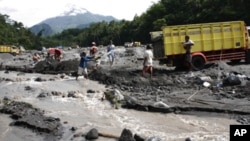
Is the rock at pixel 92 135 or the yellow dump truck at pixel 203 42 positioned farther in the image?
the yellow dump truck at pixel 203 42

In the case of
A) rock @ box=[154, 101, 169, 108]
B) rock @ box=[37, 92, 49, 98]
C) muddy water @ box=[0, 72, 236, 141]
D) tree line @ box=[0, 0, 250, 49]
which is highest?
tree line @ box=[0, 0, 250, 49]

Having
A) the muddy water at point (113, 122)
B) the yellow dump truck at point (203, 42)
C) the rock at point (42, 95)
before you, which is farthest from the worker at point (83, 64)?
the muddy water at point (113, 122)

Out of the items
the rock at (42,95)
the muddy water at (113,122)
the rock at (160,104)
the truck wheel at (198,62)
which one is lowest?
the muddy water at (113,122)

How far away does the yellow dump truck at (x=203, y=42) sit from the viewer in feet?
70.5

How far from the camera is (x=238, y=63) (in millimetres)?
24047

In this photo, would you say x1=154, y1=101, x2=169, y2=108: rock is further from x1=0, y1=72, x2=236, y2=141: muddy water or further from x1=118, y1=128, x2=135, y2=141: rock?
x1=118, y1=128, x2=135, y2=141: rock

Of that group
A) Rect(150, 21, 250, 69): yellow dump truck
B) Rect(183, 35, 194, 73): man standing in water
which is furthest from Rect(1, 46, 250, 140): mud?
Rect(150, 21, 250, 69): yellow dump truck

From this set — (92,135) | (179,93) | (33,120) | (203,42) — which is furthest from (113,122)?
(203,42)

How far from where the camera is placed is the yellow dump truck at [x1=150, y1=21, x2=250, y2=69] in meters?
21.5

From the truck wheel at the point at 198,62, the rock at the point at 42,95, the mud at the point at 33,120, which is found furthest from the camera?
the truck wheel at the point at 198,62

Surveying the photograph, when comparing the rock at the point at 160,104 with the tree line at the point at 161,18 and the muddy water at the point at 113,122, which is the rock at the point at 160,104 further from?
the tree line at the point at 161,18

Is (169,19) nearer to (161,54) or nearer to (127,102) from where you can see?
(161,54)

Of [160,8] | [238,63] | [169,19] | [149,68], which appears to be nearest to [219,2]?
[169,19]

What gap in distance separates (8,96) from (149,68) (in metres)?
6.61
